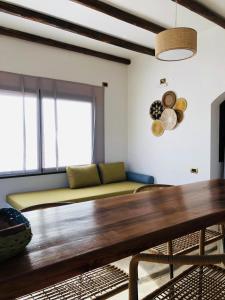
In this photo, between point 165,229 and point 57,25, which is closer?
point 165,229

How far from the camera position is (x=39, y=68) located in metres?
3.77

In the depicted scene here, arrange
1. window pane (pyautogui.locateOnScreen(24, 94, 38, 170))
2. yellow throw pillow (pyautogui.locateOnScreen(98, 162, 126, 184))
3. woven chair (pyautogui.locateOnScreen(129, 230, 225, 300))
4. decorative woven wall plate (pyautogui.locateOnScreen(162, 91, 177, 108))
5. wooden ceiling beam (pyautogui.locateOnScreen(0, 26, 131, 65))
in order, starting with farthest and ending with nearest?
yellow throw pillow (pyautogui.locateOnScreen(98, 162, 126, 184)) → decorative woven wall plate (pyautogui.locateOnScreen(162, 91, 177, 108)) → window pane (pyautogui.locateOnScreen(24, 94, 38, 170)) → wooden ceiling beam (pyautogui.locateOnScreen(0, 26, 131, 65)) → woven chair (pyautogui.locateOnScreen(129, 230, 225, 300))

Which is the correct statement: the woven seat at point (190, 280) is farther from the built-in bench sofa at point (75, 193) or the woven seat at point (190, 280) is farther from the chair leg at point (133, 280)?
the built-in bench sofa at point (75, 193)

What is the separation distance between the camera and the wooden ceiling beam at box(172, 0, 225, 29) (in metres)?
2.61

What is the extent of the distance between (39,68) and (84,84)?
795 mm

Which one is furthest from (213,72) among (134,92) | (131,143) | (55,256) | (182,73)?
(55,256)

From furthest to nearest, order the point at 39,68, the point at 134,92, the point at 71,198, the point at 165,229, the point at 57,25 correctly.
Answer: the point at 134,92
the point at 39,68
the point at 71,198
the point at 57,25
the point at 165,229

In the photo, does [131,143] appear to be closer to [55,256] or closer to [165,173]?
[165,173]

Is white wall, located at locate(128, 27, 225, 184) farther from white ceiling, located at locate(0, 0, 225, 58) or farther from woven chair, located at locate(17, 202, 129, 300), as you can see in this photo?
woven chair, located at locate(17, 202, 129, 300)

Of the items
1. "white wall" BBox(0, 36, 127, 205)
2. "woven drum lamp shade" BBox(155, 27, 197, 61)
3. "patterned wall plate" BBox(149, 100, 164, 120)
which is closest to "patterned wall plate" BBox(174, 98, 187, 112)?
"patterned wall plate" BBox(149, 100, 164, 120)

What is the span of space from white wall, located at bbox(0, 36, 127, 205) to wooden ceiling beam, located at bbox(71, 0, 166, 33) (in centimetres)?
140

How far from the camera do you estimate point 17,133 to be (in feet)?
12.0

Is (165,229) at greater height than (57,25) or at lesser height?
lesser

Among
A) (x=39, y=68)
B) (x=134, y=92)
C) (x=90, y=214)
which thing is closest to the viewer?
(x=90, y=214)
